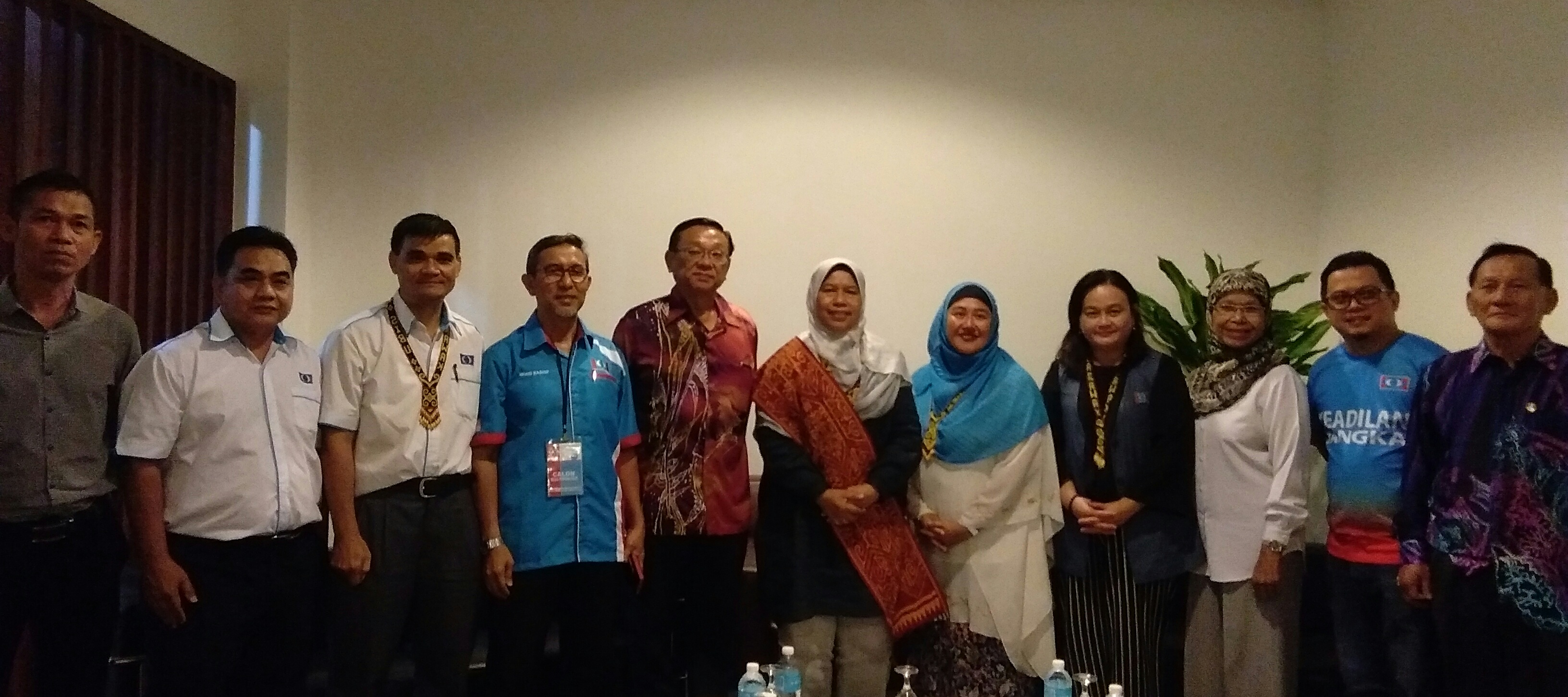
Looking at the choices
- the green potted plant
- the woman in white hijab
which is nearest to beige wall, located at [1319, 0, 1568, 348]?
the green potted plant

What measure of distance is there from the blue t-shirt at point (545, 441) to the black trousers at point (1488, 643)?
2.04 m

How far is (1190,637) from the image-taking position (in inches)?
103

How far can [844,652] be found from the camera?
8.27 feet

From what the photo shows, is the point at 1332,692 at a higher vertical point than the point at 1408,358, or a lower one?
lower

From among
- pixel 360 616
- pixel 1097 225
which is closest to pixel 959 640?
pixel 360 616

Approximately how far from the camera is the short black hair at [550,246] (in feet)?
7.89

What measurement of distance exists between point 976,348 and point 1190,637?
3.43 feet

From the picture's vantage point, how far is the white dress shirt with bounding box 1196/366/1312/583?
8.11 feet

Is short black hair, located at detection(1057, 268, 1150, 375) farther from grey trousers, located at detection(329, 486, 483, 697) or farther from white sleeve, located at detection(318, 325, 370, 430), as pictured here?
white sleeve, located at detection(318, 325, 370, 430)

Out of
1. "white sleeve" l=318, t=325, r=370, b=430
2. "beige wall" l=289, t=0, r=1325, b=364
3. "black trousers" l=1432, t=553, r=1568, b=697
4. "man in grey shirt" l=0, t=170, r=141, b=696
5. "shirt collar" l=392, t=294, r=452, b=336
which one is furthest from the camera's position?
"beige wall" l=289, t=0, r=1325, b=364

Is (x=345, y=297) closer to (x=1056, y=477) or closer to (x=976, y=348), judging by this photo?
(x=976, y=348)

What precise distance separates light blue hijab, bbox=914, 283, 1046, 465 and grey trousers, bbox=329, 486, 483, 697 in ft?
4.28

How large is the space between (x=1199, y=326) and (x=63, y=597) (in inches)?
137

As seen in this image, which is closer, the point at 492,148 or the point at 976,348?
the point at 976,348
